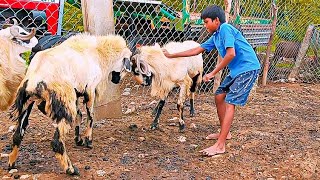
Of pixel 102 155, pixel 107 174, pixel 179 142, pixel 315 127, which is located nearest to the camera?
pixel 107 174

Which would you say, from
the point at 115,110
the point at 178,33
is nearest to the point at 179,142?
the point at 115,110

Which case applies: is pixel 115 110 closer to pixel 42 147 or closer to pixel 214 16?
pixel 42 147

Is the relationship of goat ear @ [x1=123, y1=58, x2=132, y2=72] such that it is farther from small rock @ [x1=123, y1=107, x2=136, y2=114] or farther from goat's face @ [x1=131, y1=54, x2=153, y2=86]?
small rock @ [x1=123, y1=107, x2=136, y2=114]

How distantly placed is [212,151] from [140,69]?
1.21m

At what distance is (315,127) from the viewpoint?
19.6ft

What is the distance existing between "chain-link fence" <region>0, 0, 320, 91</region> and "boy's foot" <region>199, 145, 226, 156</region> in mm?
1497

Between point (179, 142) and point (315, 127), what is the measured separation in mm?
2197

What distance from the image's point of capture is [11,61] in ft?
13.5

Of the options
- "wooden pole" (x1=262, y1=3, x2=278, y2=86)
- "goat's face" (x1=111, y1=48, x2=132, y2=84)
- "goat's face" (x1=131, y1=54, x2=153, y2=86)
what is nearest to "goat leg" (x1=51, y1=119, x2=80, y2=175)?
"goat's face" (x1=111, y1=48, x2=132, y2=84)

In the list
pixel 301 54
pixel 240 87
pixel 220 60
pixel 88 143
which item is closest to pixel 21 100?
pixel 88 143

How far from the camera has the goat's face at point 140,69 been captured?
4.79m

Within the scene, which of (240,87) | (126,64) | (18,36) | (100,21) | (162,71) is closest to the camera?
(18,36)

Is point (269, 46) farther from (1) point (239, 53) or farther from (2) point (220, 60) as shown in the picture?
(1) point (239, 53)

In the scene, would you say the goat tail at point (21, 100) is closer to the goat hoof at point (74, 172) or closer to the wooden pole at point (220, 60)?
the goat hoof at point (74, 172)
